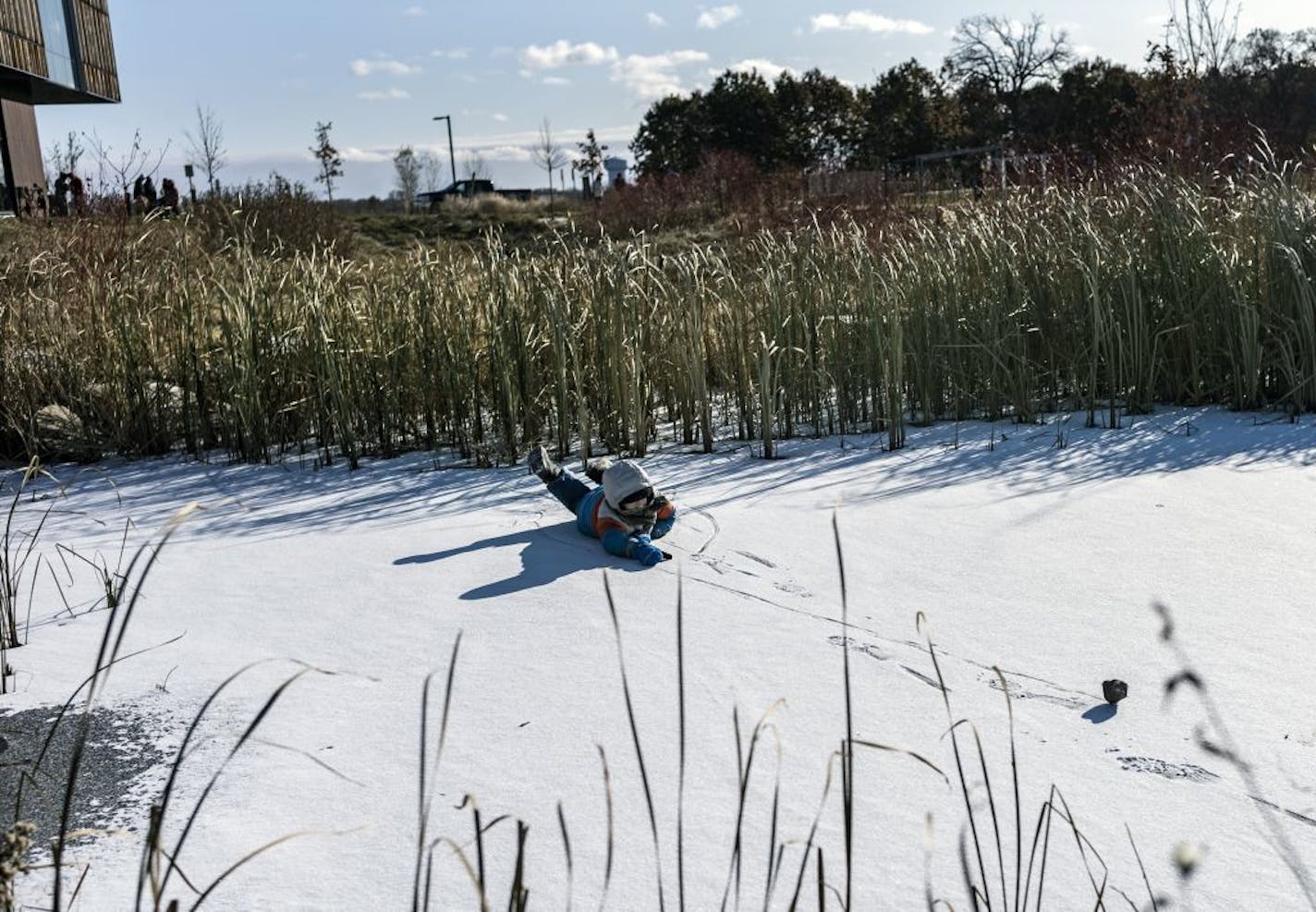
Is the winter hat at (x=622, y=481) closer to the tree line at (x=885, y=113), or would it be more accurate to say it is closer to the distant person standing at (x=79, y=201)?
the distant person standing at (x=79, y=201)

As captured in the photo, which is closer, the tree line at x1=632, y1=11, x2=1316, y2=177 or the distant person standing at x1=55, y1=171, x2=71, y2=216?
the distant person standing at x1=55, y1=171, x2=71, y2=216

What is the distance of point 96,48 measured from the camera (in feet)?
78.8

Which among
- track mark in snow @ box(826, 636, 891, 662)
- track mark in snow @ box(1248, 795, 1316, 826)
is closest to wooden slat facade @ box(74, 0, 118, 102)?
track mark in snow @ box(826, 636, 891, 662)

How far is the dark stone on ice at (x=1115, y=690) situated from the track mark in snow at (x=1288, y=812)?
1.20 feet

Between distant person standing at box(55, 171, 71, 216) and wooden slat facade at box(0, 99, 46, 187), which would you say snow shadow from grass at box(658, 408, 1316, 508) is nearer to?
distant person standing at box(55, 171, 71, 216)

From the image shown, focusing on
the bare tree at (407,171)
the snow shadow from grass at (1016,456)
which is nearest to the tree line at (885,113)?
the bare tree at (407,171)

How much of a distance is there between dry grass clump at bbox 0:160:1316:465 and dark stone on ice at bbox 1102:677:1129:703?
7.66 ft

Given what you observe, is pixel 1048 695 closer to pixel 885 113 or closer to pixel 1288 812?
pixel 1288 812

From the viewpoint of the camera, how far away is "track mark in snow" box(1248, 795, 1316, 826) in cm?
183

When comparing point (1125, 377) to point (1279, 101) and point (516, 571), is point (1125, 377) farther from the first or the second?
point (1279, 101)

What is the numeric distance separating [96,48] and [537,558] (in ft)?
81.5

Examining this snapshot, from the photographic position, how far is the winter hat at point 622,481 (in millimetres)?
3285

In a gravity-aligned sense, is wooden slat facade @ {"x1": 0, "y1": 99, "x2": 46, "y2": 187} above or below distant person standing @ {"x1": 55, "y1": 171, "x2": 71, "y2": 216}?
above

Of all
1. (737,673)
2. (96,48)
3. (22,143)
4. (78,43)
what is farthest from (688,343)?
(96,48)
